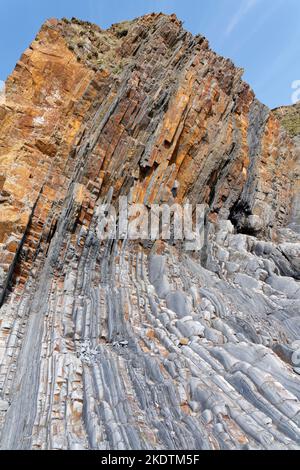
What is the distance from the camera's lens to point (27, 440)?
7.32 meters

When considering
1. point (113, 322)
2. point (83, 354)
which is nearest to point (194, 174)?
point (113, 322)

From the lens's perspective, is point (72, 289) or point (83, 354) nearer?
point (83, 354)

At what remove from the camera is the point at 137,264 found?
14.2 metres

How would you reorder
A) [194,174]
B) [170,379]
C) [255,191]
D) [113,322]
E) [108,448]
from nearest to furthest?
1. [108,448]
2. [170,379]
3. [113,322]
4. [194,174]
5. [255,191]

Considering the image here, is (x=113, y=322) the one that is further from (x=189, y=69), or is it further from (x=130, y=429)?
(x=189, y=69)

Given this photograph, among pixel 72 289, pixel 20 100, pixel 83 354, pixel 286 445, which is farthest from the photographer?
pixel 20 100

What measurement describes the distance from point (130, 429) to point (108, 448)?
55 centimetres

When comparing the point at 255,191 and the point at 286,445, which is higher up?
the point at 255,191

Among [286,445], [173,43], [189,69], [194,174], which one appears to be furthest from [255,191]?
[286,445]

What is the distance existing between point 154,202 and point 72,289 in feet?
A: 18.7

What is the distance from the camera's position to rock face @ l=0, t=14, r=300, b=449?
24.7 ft

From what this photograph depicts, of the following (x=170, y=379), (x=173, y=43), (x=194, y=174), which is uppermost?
(x=173, y=43)

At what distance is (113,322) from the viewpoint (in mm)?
11344

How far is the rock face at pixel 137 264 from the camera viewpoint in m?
7.52
